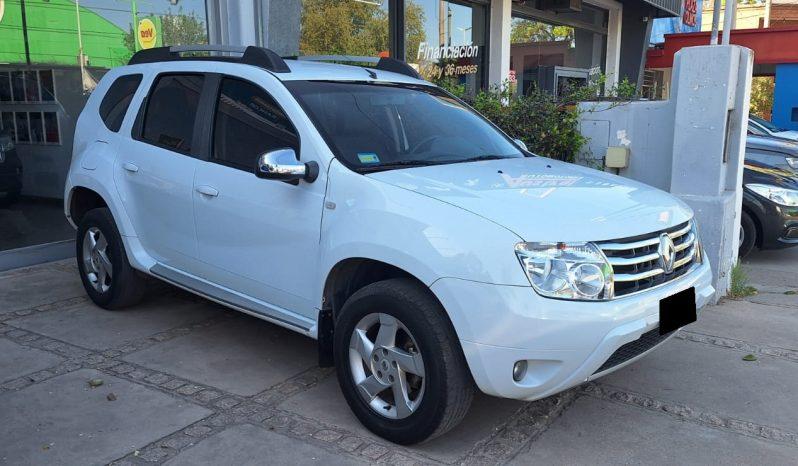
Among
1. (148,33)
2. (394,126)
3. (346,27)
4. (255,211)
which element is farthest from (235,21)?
(255,211)

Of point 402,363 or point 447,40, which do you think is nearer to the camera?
point 402,363

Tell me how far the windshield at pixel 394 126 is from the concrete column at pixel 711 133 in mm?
1852

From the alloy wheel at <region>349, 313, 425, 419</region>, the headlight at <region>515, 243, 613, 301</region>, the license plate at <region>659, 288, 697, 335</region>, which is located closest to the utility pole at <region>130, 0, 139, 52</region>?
the alloy wheel at <region>349, 313, 425, 419</region>

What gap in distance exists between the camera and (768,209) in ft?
24.0

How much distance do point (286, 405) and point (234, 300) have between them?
73 cm

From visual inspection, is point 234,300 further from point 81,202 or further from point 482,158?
point 81,202

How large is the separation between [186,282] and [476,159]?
200cm

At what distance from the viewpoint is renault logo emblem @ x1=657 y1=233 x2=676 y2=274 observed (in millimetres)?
3281

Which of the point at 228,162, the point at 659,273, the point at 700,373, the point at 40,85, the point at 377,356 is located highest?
the point at 40,85

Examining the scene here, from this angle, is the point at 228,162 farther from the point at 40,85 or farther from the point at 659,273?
the point at 40,85

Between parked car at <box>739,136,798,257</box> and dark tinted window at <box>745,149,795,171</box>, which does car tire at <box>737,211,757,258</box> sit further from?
dark tinted window at <box>745,149,795,171</box>

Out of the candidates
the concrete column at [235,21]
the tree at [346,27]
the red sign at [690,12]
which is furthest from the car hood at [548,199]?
the red sign at [690,12]

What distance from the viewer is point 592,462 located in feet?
10.5

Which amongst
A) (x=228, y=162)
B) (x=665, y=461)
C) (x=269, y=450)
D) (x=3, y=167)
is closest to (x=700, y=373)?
(x=665, y=461)
